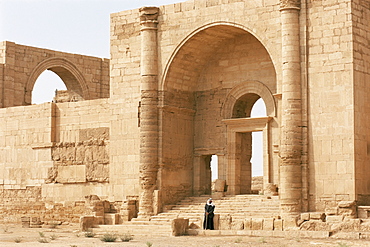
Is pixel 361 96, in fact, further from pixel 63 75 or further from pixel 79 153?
pixel 63 75

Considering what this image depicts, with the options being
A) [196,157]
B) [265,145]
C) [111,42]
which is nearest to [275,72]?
[265,145]

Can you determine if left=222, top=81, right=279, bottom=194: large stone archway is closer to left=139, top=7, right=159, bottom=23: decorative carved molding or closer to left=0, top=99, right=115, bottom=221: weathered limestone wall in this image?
left=139, top=7, right=159, bottom=23: decorative carved molding

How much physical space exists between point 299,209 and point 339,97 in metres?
2.85

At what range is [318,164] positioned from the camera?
63.3 ft

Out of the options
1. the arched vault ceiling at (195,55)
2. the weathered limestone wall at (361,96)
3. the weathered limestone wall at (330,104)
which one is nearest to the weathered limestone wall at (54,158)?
the arched vault ceiling at (195,55)

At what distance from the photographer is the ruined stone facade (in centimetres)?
1920

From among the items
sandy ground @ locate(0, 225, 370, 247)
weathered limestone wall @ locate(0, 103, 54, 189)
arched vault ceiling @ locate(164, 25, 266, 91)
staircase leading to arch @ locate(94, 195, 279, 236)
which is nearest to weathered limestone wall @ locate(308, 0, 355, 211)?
staircase leading to arch @ locate(94, 195, 279, 236)

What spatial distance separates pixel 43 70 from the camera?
97.6ft

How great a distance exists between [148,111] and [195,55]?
7.02 ft

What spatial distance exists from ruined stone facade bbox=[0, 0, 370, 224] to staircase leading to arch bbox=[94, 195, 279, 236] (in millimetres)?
513

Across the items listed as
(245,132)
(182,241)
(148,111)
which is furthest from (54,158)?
(182,241)

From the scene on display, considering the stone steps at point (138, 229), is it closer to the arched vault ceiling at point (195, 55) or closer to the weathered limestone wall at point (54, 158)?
the weathered limestone wall at point (54, 158)

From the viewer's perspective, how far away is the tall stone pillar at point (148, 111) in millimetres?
21781

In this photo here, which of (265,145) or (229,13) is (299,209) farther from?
(229,13)
